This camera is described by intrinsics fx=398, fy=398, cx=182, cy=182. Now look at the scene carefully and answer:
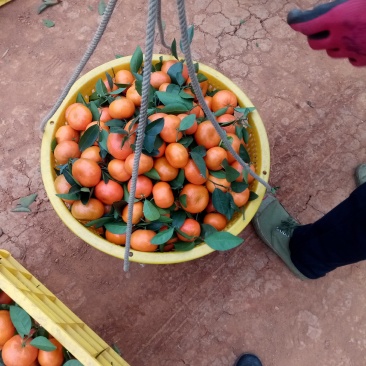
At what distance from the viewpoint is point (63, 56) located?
251cm

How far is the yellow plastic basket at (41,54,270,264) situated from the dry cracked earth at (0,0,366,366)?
617 millimetres

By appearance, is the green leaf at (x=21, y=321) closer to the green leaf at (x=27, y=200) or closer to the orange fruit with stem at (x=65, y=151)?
the orange fruit with stem at (x=65, y=151)

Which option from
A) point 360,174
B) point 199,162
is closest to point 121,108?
point 199,162

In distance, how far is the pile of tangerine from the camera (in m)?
1.47

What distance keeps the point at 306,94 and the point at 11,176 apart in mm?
1832

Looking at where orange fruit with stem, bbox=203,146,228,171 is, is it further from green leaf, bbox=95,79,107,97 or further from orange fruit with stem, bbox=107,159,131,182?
green leaf, bbox=95,79,107,97

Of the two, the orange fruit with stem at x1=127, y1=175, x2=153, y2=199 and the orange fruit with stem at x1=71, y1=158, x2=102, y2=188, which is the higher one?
the orange fruit with stem at x1=71, y1=158, x2=102, y2=188

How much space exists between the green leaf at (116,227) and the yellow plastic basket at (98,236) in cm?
5

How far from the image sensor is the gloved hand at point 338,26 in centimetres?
92

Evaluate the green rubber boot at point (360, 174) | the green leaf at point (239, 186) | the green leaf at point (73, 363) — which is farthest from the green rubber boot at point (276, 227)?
the green leaf at point (73, 363)

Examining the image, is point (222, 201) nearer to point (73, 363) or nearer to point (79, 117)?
point (79, 117)

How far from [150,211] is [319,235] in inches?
30.1

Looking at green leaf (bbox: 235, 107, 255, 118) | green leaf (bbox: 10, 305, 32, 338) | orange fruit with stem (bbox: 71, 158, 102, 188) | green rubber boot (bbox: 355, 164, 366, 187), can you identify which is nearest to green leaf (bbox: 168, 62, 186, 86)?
green leaf (bbox: 235, 107, 255, 118)

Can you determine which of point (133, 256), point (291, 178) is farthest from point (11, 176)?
point (291, 178)
